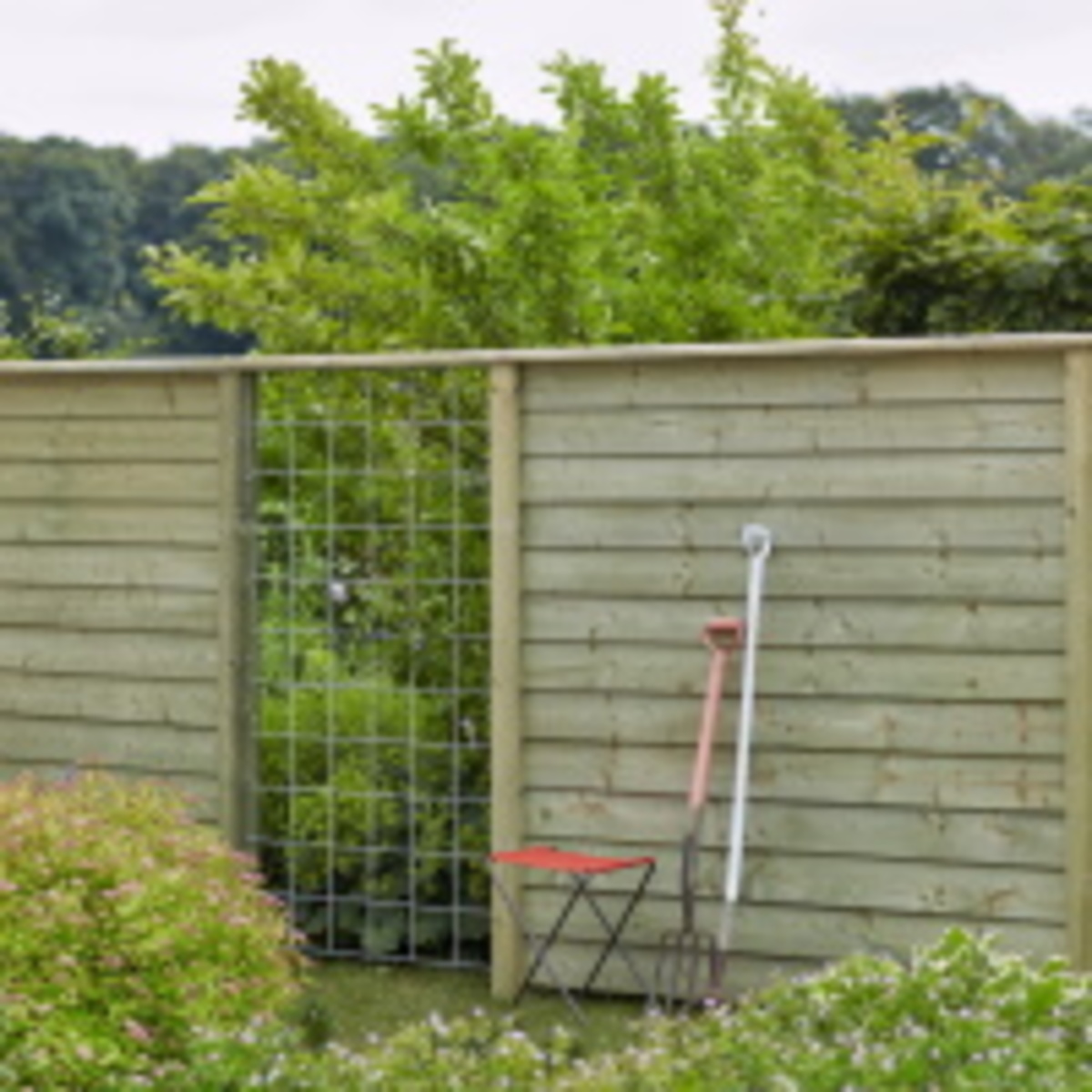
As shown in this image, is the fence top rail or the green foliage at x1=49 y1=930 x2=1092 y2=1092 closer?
the green foliage at x1=49 y1=930 x2=1092 y2=1092

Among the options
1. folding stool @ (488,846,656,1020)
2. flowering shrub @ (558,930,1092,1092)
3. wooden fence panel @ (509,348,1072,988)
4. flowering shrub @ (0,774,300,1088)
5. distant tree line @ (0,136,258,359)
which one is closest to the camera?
flowering shrub @ (558,930,1092,1092)

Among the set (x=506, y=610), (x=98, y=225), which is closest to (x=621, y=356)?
(x=506, y=610)

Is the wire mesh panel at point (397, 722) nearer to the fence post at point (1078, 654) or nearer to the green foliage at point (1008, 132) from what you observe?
the fence post at point (1078, 654)

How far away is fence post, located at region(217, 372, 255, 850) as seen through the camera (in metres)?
6.56

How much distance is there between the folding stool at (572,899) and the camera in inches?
228

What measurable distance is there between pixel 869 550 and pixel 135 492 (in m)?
2.14

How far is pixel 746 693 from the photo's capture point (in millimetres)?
5789

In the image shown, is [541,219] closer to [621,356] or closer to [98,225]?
[621,356]

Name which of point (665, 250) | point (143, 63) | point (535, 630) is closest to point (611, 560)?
point (535, 630)

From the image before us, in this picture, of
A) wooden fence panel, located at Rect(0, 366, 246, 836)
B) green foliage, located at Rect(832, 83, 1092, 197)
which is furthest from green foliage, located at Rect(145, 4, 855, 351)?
green foliage, located at Rect(832, 83, 1092, 197)

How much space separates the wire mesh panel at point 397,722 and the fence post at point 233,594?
7 centimetres

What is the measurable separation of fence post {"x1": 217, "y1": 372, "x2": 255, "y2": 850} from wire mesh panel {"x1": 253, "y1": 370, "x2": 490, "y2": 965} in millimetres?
67

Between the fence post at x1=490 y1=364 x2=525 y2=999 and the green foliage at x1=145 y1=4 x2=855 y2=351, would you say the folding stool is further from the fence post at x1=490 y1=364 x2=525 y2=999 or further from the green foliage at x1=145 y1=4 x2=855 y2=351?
the green foliage at x1=145 y1=4 x2=855 y2=351

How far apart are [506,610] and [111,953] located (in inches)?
71.2
